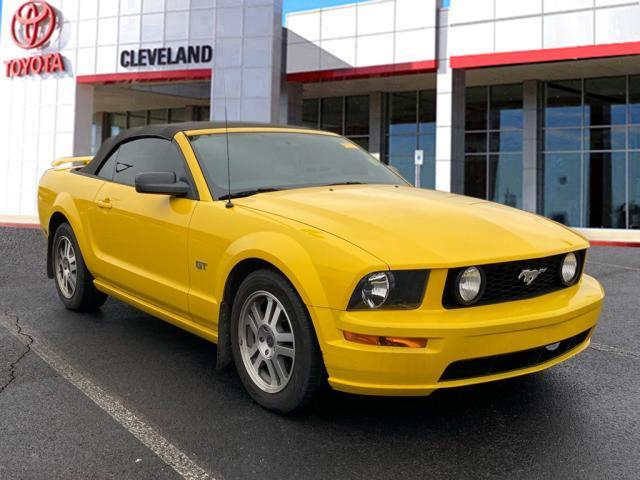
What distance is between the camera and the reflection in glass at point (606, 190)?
20812 millimetres

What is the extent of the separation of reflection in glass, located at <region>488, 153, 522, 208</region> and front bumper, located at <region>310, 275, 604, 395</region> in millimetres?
20191

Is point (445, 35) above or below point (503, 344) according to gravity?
above

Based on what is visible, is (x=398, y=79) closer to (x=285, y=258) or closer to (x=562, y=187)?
(x=562, y=187)

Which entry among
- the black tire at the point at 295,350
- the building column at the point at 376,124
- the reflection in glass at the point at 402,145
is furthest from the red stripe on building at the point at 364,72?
the black tire at the point at 295,350

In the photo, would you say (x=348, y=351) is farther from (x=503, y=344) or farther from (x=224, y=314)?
(x=224, y=314)

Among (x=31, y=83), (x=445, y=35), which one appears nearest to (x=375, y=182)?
(x=445, y=35)

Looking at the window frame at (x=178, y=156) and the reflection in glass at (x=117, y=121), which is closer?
the window frame at (x=178, y=156)

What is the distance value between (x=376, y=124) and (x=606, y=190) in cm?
867

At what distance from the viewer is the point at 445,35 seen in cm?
1880

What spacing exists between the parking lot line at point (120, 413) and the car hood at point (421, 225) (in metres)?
1.25

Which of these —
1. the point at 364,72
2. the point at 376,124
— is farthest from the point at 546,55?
the point at 376,124

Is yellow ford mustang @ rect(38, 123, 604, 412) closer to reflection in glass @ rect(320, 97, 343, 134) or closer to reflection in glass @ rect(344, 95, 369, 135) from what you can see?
reflection in glass @ rect(344, 95, 369, 135)

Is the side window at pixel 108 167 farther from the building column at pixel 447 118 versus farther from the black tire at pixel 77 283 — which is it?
the building column at pixel 447 118

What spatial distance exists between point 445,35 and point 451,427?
1731cm
